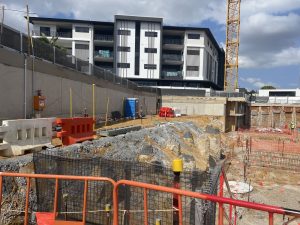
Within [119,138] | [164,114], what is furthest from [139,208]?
[164,114]

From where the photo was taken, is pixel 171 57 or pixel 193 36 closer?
pixel 193 36

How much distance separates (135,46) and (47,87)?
5252cm

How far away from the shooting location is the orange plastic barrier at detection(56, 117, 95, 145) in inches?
451

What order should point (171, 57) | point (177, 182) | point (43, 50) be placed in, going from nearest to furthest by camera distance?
point (177, 182) < point (43, 50) < point (171, 57)

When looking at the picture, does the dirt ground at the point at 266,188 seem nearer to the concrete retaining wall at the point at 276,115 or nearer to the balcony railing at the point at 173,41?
the concrete retaining wall at the point at 276,115

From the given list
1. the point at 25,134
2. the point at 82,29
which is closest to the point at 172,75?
the point at 82,29

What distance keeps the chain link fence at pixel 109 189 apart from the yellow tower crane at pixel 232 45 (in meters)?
68.4

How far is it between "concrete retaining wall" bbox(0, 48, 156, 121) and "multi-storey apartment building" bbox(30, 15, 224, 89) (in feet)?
136

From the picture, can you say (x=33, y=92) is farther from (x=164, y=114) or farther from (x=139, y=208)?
(x=164, y=114)

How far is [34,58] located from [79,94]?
5804 millimetres

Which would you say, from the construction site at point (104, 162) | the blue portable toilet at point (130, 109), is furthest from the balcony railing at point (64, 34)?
the blue portable toilet at point (130, 109)

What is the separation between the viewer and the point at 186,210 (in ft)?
18.9

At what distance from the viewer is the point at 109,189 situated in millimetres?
6625

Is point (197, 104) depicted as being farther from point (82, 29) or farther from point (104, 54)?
point (82, 29)
